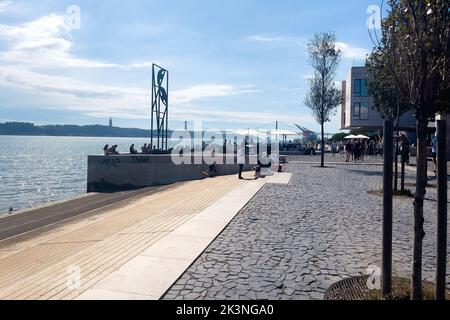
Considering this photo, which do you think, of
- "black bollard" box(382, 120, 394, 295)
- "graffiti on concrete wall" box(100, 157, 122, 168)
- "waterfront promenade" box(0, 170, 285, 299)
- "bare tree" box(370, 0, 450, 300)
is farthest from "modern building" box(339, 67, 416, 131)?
"black bollard" box(382, 120, 394, 295)

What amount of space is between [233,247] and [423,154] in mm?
3188

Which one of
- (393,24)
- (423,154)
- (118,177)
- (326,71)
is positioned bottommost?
(118,177)

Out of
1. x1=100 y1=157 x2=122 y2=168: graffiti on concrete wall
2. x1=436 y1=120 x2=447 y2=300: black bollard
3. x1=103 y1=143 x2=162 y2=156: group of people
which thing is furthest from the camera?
x1=103 y1=143 x2=162 y2=156: group of people

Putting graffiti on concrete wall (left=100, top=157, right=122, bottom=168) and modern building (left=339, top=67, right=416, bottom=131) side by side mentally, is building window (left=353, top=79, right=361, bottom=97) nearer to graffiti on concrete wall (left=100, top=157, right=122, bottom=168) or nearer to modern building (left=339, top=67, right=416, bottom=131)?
modern building (left=339, top=67, right=416, bottom=131)

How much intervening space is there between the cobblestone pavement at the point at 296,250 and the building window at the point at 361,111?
51.0 m

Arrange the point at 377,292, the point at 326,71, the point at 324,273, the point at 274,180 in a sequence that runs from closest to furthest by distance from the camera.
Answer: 1. the point at 377,292
2. the point at 324,273
3. the point at 274,180
4. the point at 326,71

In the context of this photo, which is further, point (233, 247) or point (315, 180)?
point (315, 180)

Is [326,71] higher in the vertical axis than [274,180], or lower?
higher

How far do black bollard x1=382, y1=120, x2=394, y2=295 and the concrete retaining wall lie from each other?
820 inches

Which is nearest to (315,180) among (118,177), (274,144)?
(118,177)

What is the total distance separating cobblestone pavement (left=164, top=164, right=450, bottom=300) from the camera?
14.9ft
